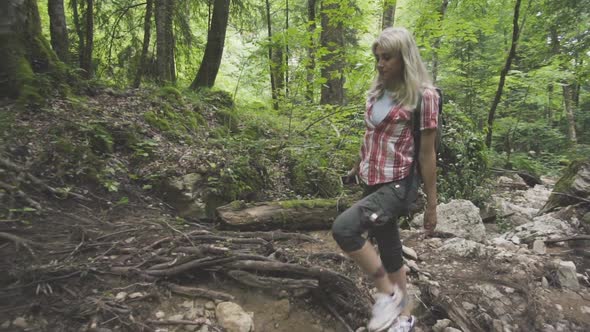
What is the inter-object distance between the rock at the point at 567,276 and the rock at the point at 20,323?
182 inches

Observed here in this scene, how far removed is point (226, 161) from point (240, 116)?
3651 millimetres

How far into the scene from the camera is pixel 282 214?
175 inches

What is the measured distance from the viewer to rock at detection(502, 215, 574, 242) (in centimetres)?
474

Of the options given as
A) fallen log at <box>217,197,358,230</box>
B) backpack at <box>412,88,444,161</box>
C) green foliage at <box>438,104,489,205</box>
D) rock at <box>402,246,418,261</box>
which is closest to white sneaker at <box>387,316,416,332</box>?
backpack at <box>412,88,444,161</box>

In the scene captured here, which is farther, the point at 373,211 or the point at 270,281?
the point at 270,281

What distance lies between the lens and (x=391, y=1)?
627 cm

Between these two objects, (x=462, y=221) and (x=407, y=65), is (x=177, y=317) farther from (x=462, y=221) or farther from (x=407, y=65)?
(x=462, y=221)

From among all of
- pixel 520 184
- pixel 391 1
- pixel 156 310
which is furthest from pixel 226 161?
pixel 520 184

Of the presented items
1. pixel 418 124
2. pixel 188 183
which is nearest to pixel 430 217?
pixel 418 124

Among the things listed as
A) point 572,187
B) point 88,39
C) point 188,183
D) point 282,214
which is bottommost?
point 282,214

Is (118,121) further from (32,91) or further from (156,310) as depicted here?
(156,310)

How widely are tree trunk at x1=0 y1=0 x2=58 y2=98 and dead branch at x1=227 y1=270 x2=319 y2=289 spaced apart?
4366mm

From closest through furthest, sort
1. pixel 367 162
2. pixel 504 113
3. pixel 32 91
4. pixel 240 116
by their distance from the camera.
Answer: pixel 367 162 < pixel 32 91 < pixel 240 116 < pixel 504 113

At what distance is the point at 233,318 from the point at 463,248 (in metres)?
2.77
